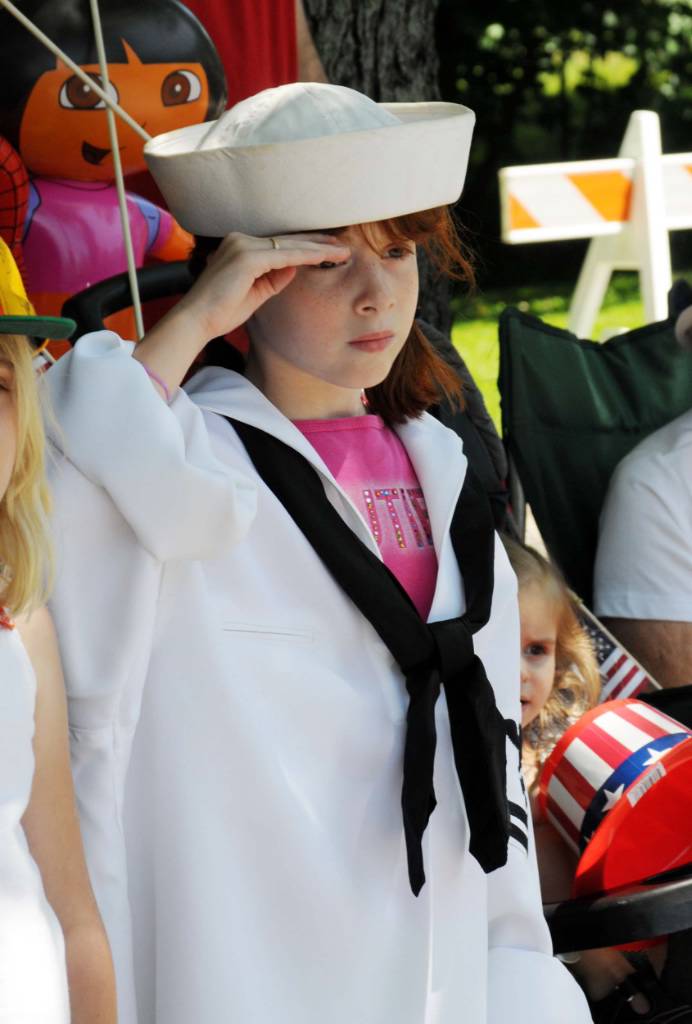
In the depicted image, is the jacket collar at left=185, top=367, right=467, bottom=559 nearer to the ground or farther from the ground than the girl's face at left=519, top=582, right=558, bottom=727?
farther from the ground

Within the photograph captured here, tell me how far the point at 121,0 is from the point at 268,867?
7.45 feet

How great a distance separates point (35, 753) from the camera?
65.4 inches

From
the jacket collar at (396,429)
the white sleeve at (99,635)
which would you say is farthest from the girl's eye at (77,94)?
the white sleeve at (99,635)

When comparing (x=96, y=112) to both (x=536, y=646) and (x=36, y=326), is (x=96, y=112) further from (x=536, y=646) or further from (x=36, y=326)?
(x=36, y=326)

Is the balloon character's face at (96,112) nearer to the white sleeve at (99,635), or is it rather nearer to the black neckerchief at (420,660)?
the black neckerchief at (420,660)

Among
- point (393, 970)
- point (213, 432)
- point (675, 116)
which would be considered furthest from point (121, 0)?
point (675, 116)

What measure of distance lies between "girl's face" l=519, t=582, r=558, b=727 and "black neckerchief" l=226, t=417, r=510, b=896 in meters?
0.86

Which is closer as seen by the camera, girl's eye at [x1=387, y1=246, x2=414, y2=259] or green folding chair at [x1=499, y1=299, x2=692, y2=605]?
girl's eye at [x1=387, y1=246, x2=414, y2=259]

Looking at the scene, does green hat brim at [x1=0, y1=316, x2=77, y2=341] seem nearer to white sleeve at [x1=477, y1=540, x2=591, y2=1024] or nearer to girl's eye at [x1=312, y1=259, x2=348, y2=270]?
girl's eye at [x1=312, y1=259, x2=348, y2=270]

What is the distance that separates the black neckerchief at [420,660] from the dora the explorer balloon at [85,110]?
1582mm

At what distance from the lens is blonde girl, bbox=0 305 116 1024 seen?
5.15 ft

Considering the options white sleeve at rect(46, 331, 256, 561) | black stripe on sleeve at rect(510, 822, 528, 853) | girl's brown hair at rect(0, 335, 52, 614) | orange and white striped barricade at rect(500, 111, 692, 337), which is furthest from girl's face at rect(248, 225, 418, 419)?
orange and white striped barricade at rect(500, 111, 692, 337)

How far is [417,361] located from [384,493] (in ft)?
0.86

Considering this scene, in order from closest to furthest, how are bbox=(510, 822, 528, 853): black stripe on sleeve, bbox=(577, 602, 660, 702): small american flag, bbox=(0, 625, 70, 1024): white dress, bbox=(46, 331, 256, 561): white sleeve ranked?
bbox=(0, 625, 70, 1024): white dress, bbox=(46, 331, 256, 561): white sleeve, bbox=(510, 822, 528, 853): black stripe on sleeve, bbox=(577, 602, 660, 702): small american flag
